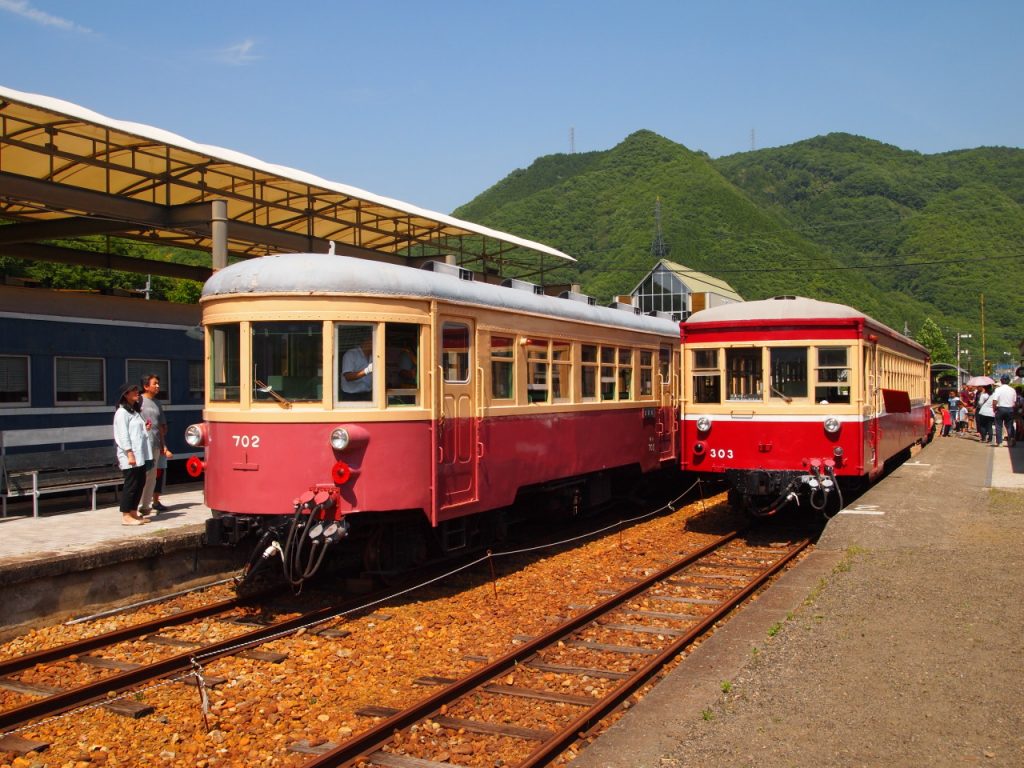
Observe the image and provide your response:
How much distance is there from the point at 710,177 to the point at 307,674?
9846cm

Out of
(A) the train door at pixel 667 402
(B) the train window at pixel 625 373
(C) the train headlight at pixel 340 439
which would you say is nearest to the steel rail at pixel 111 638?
(C) the train headlight at pixel 340 439

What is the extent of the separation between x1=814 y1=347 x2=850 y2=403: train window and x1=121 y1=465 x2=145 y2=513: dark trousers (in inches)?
324

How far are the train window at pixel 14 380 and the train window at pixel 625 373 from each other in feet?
26.7

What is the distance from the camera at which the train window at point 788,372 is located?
12.0 meters

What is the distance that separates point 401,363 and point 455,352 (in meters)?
0.76

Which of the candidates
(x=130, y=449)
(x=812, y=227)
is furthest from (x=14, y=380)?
(x=812, y=227)

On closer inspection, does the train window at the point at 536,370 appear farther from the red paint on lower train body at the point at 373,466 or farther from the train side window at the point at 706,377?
the train side window at the point at 706,377

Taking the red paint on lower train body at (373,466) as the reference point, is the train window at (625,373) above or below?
above

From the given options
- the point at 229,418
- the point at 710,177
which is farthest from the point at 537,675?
the point at 710,177

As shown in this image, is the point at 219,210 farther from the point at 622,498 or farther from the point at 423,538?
the point at 622,498

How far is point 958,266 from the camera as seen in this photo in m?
94.0

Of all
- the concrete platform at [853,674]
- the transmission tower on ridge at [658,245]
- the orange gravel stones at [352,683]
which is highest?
the transmission tower on ridge at [658,245]

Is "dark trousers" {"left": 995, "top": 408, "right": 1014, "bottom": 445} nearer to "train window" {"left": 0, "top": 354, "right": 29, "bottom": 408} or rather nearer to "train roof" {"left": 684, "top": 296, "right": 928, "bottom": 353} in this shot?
"train roof" {"left": 684, "top": 296, "right": 928, "bottom": 353}

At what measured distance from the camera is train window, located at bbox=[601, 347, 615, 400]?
494 inches
